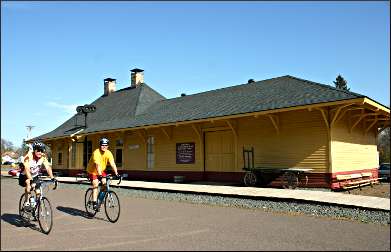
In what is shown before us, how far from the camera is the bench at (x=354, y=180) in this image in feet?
48.7

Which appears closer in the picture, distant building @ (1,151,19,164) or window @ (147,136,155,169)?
window @ (147,136,155,169)

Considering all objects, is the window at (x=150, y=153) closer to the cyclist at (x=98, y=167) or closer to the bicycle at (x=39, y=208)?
the cyclist at (x=98, y=167)

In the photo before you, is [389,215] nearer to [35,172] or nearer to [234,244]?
[234,244]

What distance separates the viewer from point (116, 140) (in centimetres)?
2495

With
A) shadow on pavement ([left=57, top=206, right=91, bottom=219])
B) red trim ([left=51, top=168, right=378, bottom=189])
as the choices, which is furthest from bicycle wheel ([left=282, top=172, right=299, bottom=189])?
shadow on pavement ([left=57, top=206, right=91, bottom=219])

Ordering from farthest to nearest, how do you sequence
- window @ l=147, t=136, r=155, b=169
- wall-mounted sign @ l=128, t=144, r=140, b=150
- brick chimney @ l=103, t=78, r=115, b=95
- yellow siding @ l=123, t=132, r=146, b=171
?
brick chimney @ l=103, t=78, r=115, b=95 → wall-mounted sign @ l=128, t=144, r=140, b=150 → yellow siding @ l=123, t=132, r=146, b=171 → window @ l=147, t=136, r=155, b=169

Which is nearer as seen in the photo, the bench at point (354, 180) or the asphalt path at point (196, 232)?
the asphalt path at point (196, 232)

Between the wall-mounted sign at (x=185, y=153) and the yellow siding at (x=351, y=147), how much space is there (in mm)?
7387

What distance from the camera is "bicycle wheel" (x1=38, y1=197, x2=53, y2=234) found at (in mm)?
7336

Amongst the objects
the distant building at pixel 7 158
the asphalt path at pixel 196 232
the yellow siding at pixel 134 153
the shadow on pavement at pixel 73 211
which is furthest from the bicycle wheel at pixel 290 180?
the distant building at pixel 7 158

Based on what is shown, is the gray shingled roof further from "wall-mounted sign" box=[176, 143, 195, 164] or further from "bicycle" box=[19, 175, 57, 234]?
"bicycle" box=[19, 175, 57, 234]

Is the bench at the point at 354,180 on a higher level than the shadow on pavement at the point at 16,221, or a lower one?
higher

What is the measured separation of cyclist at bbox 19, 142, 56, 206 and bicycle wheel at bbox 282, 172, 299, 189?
31.9 feet

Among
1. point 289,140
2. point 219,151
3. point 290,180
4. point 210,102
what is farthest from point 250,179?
point 210,102
